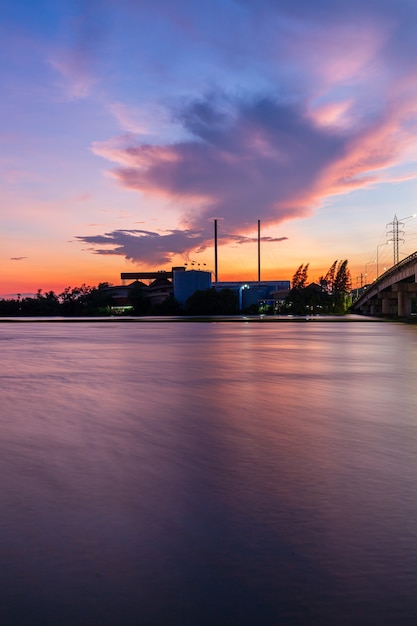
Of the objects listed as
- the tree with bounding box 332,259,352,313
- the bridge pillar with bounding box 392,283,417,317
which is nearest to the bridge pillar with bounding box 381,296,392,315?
the bridge pillar with bounding box 392,283,417,317

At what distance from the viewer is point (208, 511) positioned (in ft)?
18.1

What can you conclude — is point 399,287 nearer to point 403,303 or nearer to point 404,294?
point 404,294

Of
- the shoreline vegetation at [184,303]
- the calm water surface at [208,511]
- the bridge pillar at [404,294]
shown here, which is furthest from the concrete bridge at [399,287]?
the calm water surface at [208,511]

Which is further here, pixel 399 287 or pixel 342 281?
pixel 342 281

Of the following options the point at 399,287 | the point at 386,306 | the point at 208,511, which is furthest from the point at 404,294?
the point at 208,511

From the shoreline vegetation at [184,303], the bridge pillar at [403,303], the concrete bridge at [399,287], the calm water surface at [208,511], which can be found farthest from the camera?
the shoreline vegetation at [184,303]

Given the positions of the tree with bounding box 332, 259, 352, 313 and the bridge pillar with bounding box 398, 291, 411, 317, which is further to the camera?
the tree with bounding box 332, 259, 352, 313

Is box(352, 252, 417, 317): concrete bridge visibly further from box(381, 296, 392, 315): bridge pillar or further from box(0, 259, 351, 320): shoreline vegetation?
box(0, 259, 351, 320): shoreline vegetation

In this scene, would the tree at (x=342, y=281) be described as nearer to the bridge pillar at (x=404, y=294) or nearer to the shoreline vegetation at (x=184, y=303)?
the shoreline vegetation at (x=184, y=303)

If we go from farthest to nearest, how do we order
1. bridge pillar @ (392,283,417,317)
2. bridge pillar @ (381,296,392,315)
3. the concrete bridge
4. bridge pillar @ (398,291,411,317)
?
1. bridge pillar @ (381,296,392,315)
2. bridge pillar @ (398,291,411,317)
3. bridge pillar @ (392,283,417,317)
4. the concrete bridge

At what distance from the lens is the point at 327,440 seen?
893cm

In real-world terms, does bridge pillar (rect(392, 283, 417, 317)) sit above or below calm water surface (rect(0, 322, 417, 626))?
above

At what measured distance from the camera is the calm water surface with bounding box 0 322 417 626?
3.82 meters

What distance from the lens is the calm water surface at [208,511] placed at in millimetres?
3824
